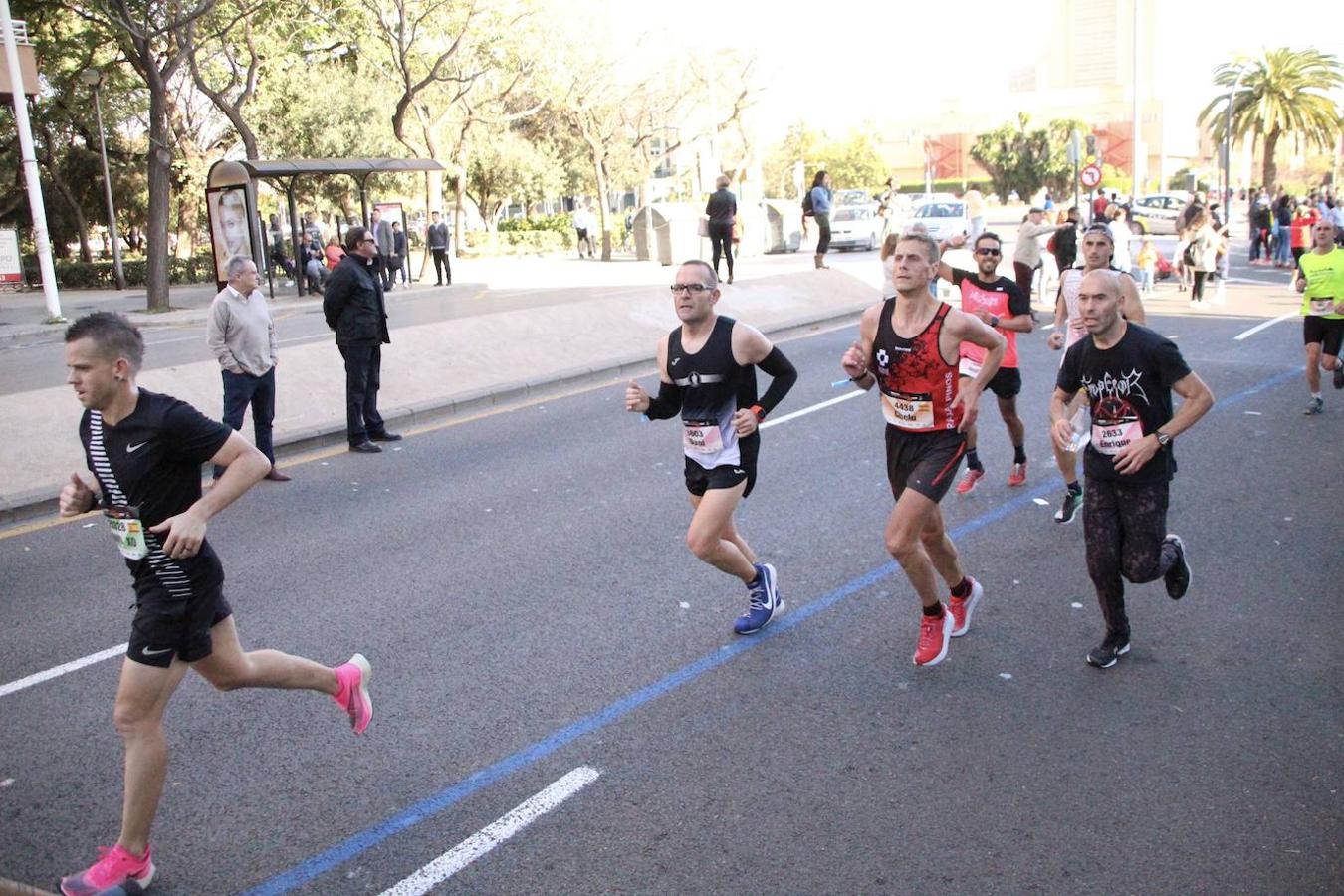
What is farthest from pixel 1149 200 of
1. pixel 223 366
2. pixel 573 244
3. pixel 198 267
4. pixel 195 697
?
pixel 195 697

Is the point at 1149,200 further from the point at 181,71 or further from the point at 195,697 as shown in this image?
the point at 195,697

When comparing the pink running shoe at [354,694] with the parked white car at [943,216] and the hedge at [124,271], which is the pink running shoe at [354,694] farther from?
the parked white car at [943,216]

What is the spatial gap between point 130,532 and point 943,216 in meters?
36.5

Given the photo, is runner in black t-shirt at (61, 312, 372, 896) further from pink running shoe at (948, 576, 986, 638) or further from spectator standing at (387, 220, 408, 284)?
spectator standing at (387, 220, 408, 284)

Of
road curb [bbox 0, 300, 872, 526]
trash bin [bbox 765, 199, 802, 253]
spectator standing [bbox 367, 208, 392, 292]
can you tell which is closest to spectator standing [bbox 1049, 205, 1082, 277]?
road curb [bbox 0, 300, 872, 526]

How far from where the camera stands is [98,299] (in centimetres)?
2859

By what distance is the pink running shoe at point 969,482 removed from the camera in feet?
27.5

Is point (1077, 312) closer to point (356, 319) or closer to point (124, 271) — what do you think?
point (356, 319)

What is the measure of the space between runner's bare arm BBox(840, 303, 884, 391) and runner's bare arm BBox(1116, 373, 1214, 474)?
3.69ft

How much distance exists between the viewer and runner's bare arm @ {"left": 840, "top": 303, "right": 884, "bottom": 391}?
520 cm

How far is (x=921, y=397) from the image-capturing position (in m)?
5.29

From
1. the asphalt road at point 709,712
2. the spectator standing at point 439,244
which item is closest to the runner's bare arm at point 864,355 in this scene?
the asphalt road at point 709,712

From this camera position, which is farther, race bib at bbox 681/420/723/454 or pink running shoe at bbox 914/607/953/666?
race bib at bbox 681/420/723/454

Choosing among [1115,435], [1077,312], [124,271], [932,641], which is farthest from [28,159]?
[1115,435]
